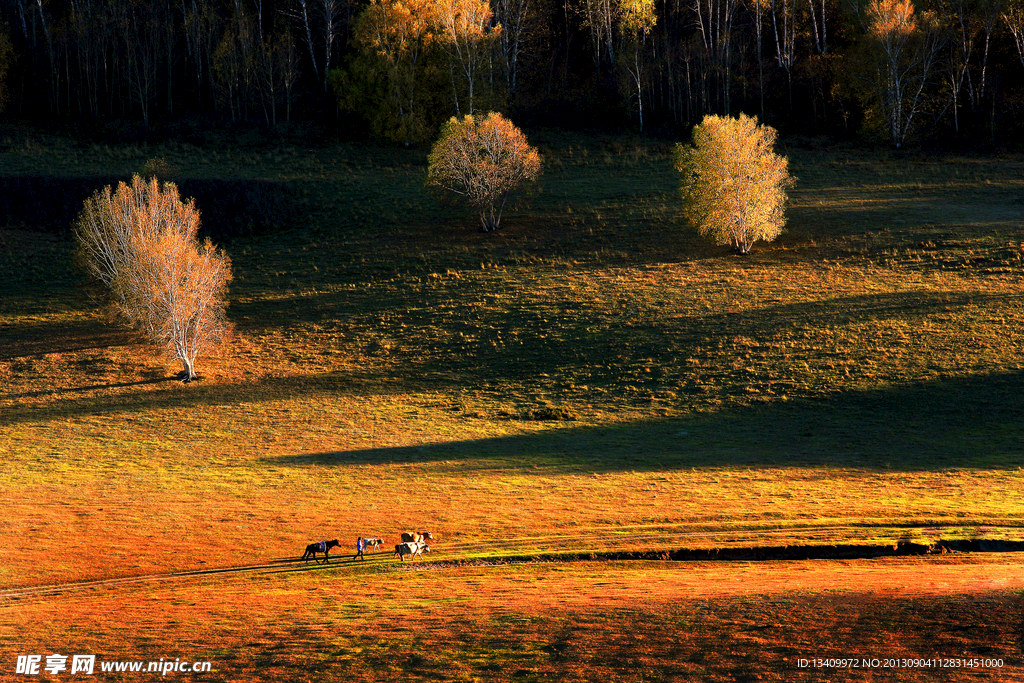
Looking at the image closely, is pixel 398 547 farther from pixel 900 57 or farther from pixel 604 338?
pixel 900 57

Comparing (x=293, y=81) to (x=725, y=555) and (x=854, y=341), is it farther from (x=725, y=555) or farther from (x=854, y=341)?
(x=725, y=555)

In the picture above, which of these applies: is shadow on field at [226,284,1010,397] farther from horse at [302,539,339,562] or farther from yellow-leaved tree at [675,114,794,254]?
horse at [302,539,339,562]

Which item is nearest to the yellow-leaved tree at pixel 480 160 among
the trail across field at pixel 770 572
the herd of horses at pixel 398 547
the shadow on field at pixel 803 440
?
the shadow on field at pixel 803 440

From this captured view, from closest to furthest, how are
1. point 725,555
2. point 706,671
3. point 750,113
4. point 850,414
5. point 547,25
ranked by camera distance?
point 706,671, point 725,555, point 850,414, point 750,113, point 547,25

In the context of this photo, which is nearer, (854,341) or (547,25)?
(854,341)

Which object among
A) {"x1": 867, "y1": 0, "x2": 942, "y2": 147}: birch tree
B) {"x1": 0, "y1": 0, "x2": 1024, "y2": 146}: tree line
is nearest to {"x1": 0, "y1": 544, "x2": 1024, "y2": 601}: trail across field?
{"x1": 0, "y1": 0, "x2": 1024, "y2": 146}: tree line

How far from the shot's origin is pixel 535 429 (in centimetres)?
3684

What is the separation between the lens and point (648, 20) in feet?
306

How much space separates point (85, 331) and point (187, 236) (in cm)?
1020

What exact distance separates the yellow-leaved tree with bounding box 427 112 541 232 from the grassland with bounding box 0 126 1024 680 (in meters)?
3.48

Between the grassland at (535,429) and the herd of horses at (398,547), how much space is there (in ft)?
2.26

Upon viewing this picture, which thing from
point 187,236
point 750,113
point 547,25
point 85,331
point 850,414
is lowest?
point 850,414

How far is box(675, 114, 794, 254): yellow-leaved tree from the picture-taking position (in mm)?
58594

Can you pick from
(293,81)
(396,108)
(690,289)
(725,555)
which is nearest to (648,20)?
(396,108)
